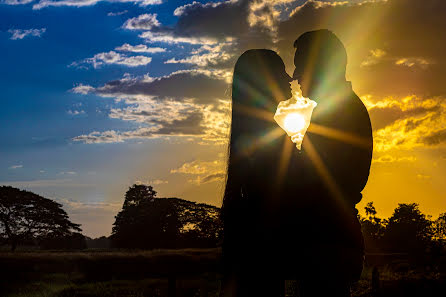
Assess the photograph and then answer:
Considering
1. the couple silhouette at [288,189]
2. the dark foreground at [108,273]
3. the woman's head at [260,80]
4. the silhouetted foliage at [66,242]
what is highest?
the woman's head at [260,80]

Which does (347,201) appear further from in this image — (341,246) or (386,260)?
(386,260)

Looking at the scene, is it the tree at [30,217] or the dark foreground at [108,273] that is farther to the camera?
the tree at [30,217]

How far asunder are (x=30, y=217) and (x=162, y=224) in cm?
1301

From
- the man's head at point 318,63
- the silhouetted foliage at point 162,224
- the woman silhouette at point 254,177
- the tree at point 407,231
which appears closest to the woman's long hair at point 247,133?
the woman silhouette at point 254,177

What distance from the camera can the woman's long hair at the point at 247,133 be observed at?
2543 millimetres

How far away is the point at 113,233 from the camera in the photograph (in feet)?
64.2

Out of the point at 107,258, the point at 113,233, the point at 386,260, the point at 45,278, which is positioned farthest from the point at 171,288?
the point at 386,260

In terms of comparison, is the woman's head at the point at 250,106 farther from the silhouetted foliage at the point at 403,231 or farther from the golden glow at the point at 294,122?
the silhouetted foliage at the point at 403,231

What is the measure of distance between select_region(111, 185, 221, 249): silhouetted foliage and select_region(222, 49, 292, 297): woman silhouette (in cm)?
1093

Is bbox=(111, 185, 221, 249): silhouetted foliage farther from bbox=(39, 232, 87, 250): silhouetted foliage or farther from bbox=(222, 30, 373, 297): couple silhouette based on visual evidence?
bbox=(222, 30, 373, 297): couple silhouette

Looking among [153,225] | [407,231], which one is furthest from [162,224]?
[407,231]

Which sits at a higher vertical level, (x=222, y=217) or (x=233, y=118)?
(x=233, y=118)

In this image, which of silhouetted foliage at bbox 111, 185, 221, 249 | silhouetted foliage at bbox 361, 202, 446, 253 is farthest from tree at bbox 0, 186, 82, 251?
silhouetted foliage at bbox 361, 202, 446, 253

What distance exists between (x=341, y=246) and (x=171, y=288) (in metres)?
11.7
